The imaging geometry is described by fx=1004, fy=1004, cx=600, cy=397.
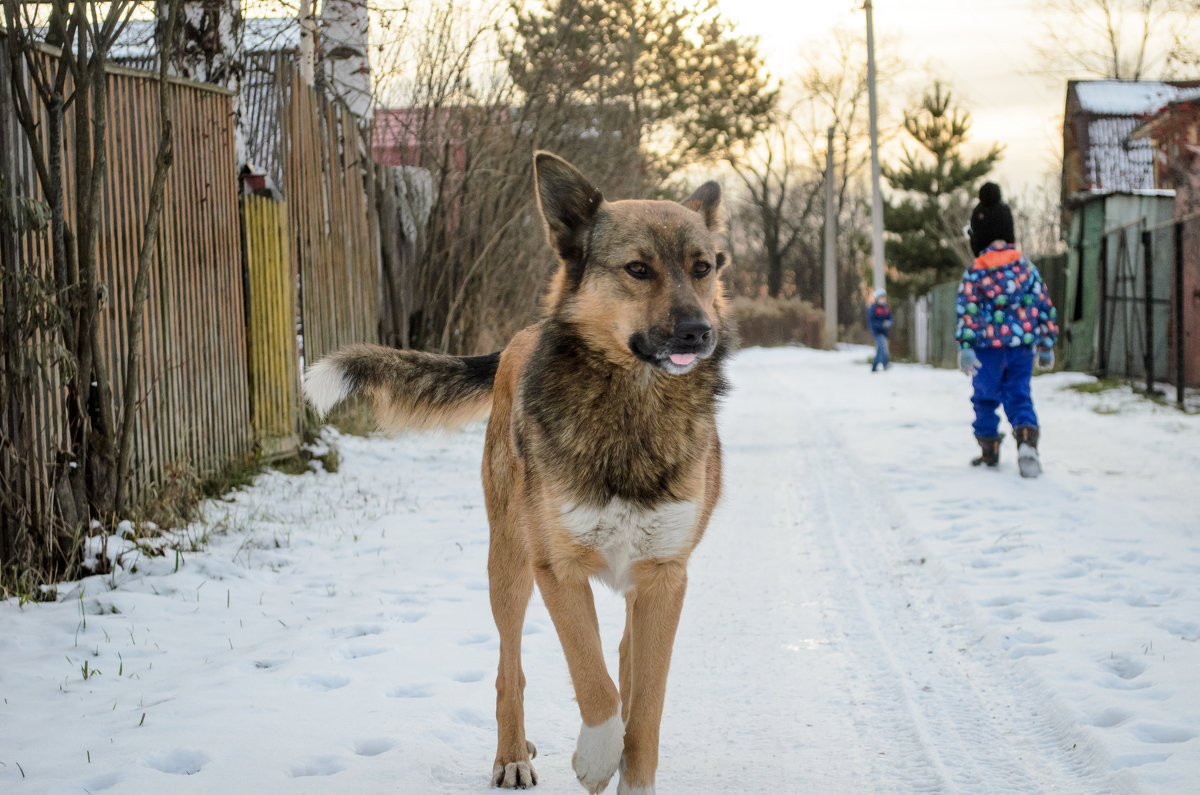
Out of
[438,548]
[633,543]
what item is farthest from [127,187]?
[633,543]

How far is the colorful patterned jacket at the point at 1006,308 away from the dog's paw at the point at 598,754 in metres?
6.15

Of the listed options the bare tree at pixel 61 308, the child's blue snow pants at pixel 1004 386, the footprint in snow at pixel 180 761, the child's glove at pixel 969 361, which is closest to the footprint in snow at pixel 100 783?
the footprint in snow at pixel 180 761

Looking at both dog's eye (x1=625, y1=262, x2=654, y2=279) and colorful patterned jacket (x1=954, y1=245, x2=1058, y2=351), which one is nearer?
dog's eye (x1=625, y1=262, x2=654, y2=279)

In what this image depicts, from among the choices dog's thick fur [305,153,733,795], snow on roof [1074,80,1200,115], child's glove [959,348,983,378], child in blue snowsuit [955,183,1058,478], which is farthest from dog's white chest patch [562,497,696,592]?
snow on roof [1074,80,1200,115]

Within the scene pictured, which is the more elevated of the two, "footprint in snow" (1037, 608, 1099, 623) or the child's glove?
the child's glove

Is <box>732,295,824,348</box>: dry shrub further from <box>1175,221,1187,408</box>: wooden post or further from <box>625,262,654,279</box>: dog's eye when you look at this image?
<box>625,262,654,279</box>: dog's eye

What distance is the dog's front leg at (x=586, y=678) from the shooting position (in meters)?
2.84

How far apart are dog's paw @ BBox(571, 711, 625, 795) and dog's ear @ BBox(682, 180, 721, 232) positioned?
1.86 m

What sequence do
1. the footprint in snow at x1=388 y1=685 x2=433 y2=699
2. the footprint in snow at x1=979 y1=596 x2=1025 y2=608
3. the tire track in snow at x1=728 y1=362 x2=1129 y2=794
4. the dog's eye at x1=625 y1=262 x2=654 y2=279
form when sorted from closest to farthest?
the tire track in snow at x1=728 y1=362 x2=1129 y2=794
the dog's eye at x1=625 y1=262 x2=654 y2=279
the footprint in snow at x1=388 y1=685 x2=433 y2=699
the footprint in snow at x1=979 y1=596 x2=1025 y2=608

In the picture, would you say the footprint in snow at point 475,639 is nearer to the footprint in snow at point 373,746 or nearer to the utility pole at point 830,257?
the footprint in snow at point 373,746

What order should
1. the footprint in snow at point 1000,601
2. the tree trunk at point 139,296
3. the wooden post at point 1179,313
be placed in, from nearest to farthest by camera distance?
the footprint in snow at point 1000,601 → the tree trunk at point 139,296 → the wooden post at point 1179,313

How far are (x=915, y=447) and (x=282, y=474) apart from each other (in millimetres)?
6011

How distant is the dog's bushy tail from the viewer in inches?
166

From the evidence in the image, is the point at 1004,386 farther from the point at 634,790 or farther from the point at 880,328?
the point at 880,328
